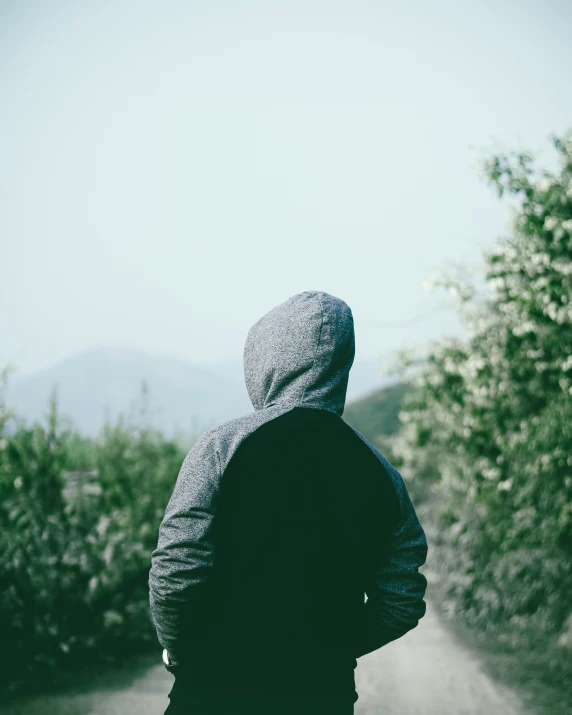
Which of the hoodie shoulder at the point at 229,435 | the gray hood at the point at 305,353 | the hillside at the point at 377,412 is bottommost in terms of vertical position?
the hillside at the point at 377,412

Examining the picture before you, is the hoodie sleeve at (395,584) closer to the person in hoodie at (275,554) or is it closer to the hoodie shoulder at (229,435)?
the person in hoodie at (275,554)

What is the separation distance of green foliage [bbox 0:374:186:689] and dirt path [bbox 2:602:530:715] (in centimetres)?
35

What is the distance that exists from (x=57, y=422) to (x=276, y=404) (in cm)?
438

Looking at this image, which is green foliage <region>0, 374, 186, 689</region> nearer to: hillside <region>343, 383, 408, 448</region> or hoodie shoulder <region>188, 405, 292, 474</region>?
hoodie shoulder <region>188, 405, 292, 474</region>

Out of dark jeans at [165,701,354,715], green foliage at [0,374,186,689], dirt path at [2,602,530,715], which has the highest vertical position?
dark jeans at [165,701,354,715]

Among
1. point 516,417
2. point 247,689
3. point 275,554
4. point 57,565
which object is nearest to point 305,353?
point 275,554

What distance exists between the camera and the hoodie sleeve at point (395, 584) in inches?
81.6

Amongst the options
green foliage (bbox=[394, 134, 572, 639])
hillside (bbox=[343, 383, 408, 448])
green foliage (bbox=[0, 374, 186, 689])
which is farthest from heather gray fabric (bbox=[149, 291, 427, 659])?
hillside (bbox=[343, 383, 408, 448])

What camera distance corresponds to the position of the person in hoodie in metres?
1.79

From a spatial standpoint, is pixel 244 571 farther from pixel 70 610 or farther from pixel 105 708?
pixel 70 610

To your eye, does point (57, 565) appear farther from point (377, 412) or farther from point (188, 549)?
point (377, 412)

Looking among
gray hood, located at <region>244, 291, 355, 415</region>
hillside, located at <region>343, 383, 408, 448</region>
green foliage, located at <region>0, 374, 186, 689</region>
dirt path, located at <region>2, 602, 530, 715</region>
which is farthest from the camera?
hillside, located at <region>343, 383, 408, 448</region>

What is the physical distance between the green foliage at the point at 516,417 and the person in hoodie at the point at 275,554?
155 inches

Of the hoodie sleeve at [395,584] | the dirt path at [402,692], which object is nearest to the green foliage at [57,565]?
the dirt path at [402,692]
